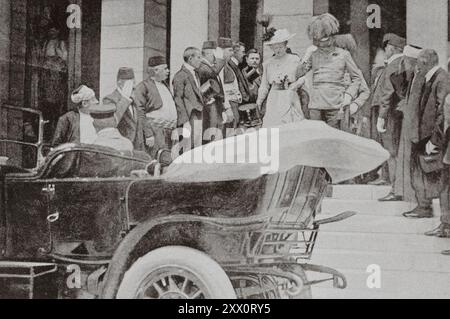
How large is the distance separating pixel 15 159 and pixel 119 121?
0.88 m

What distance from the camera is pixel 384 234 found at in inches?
182

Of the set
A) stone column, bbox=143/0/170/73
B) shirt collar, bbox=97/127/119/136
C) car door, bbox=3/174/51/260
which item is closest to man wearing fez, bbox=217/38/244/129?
stone column, bbox=143/0/170/73

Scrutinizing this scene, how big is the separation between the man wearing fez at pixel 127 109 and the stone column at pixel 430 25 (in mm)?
2150

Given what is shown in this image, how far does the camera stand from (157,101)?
5004mm

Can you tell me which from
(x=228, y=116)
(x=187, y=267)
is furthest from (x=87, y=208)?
(x=228, y=116)

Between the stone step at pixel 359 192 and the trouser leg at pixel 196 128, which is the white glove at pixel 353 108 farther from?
the trouser leg at pixel 196 128

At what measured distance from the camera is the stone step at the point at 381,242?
4.58m

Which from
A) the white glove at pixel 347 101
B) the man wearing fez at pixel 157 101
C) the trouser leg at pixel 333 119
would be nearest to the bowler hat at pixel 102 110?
the man wearing fez at pixel 157 101

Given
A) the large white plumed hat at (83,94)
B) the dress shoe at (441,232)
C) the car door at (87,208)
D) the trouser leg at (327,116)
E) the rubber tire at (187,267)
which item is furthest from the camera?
the large white plumed hat at (83,94)

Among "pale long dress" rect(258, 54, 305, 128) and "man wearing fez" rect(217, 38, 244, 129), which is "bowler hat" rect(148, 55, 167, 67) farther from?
"pale long dress" rect(258, 54, 305, 128)

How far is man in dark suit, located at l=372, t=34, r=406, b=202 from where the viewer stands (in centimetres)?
474

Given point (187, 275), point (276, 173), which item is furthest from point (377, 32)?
point (187, 275)

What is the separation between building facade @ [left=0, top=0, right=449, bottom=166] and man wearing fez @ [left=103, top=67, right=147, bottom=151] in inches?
2.6
